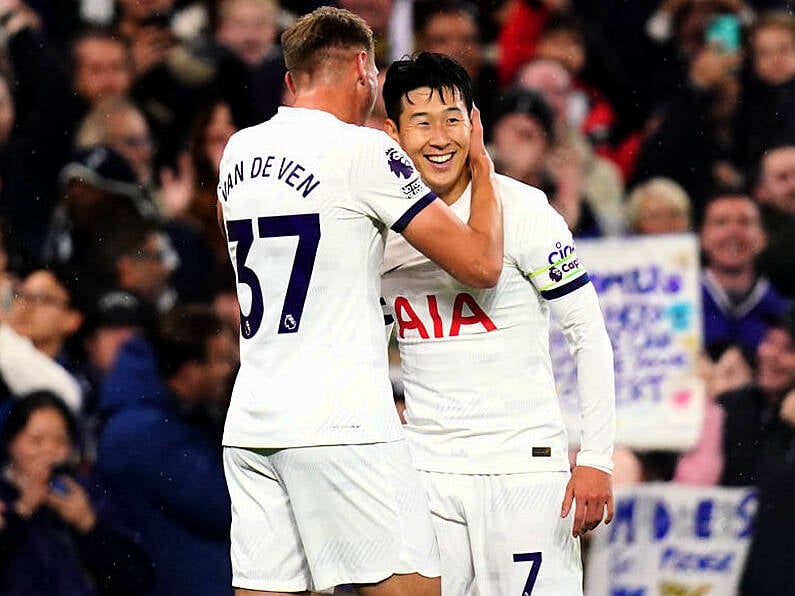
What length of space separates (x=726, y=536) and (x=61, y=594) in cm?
265

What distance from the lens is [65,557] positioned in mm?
5707

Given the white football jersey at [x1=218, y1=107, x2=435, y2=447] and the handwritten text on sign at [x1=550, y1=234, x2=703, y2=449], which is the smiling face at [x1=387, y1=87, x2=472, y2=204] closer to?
the white football jersey at [x1=218, y1=107, x2=435, y2=447]

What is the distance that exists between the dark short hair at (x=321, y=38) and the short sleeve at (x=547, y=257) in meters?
0.59

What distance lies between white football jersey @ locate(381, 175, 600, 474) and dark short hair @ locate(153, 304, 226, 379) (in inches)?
94.6

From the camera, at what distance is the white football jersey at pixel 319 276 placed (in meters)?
3.18

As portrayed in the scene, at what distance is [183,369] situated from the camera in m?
5.86

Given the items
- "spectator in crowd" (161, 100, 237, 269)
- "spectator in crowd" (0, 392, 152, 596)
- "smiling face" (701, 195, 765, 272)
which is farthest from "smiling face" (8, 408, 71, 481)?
"smiling face" (701, 195, 765, 272)

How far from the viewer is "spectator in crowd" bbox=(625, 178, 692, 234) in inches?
249

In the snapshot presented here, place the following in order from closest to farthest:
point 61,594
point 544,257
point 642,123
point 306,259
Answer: point 306,259 → point 544,257 → point 61,594 → point 642,123

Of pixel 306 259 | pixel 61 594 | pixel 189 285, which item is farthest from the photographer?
pixel 189 285

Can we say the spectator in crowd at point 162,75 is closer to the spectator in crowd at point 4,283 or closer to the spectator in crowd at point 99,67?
the spectator in crowd at point 99,67

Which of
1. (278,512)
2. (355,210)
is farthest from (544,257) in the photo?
(278,512)

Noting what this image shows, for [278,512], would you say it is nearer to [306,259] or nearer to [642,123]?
[306,259]

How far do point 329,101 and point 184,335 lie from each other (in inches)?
109
